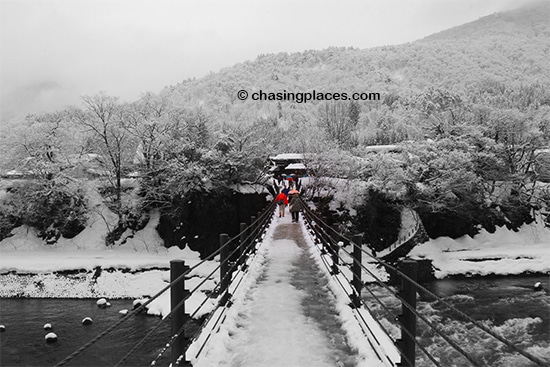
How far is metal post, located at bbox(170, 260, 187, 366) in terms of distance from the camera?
3.18 metres

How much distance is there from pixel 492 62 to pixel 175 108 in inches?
5428

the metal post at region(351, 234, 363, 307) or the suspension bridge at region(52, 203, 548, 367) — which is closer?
the suspension bridge at region(52, 203, 548, 367)

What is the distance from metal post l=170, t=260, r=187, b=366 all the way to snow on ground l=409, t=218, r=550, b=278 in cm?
2102

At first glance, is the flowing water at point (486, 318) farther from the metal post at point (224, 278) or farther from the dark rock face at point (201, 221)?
the dark rock face at point (201, 221)

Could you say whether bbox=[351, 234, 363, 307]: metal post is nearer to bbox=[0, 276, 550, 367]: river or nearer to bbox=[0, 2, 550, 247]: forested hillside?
→ bbox=[0, 276, 550, 367]: river

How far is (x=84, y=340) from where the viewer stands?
1343 centimetres

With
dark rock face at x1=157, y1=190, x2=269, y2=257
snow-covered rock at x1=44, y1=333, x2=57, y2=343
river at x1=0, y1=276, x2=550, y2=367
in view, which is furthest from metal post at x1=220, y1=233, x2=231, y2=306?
dark rock face at x1=157, y1=190, x2=269, y2=257

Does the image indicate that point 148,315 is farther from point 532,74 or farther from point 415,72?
point 415,72

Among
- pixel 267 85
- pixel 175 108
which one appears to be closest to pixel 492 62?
pixel 267 85

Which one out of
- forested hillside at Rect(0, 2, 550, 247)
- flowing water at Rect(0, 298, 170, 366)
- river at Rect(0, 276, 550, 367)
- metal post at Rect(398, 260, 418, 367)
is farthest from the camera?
forested hillside at Rect(0, 2, 550, 247)

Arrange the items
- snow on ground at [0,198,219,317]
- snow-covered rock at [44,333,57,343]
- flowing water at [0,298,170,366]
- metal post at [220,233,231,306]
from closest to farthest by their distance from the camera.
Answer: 1. metal post at [220,233,231,306]
2. flowing water at [0,298,170,366]
3. snow-covered rock at [44,333,57,343]
4. snow on ground at [0,198,219,317]

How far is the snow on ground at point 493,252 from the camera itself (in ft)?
70.9

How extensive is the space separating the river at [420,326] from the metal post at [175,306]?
9705 mm

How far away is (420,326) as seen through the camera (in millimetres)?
13469
